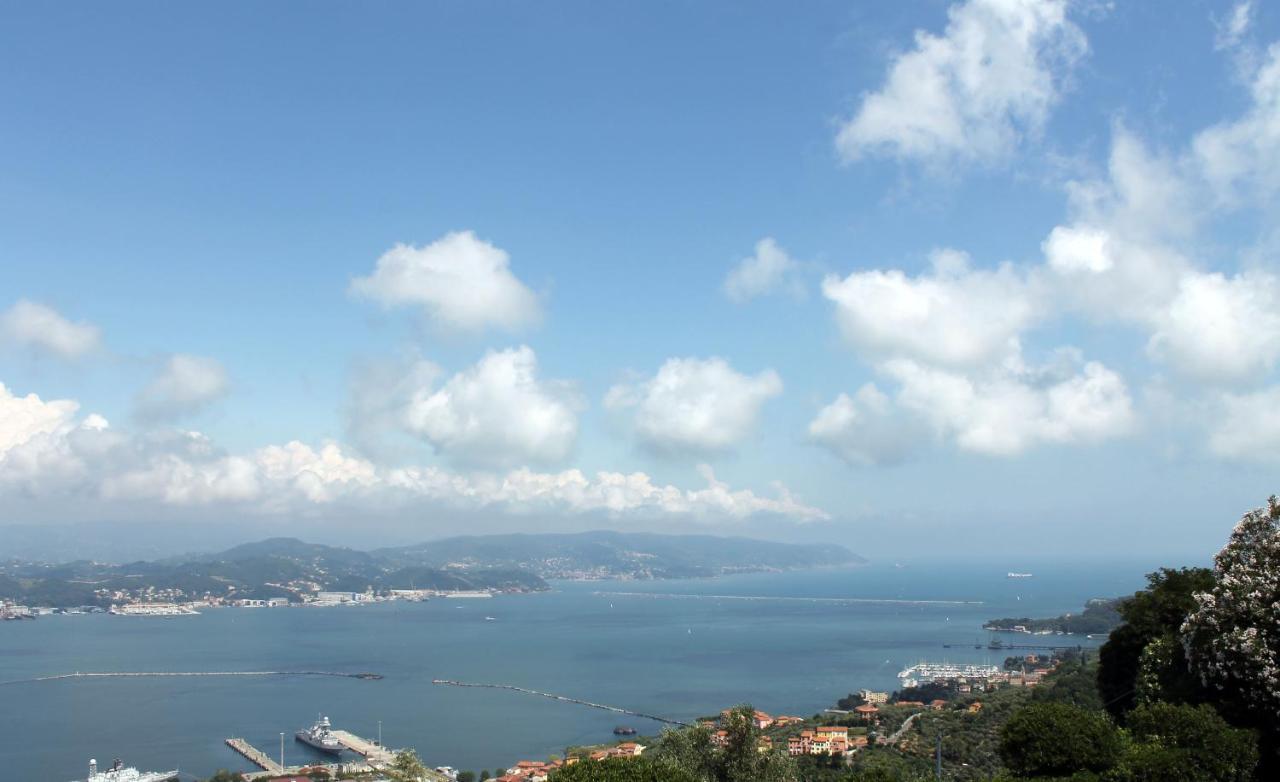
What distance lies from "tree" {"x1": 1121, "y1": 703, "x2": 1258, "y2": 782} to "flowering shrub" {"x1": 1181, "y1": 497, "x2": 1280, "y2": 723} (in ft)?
2.09

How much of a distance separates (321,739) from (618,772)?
3456 centimetres

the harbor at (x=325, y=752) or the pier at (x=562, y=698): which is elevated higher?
the harbor at (x=325, y=752)

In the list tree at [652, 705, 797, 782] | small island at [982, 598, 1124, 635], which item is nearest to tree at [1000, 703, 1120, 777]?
tree at [652, 705, 797, 782]

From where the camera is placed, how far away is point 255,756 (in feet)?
117

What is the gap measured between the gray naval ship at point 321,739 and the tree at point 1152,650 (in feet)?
99.8

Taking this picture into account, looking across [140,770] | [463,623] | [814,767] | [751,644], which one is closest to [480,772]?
[140,770]

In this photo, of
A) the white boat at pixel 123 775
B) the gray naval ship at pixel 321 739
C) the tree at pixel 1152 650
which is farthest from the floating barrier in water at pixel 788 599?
the tree at pixel 1152 650

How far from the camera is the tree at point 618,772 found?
338 inches

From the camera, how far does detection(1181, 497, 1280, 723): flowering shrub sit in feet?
32.6

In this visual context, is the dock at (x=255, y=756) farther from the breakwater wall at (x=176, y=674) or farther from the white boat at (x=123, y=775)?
the breakwater wall at (x=176, y=674)

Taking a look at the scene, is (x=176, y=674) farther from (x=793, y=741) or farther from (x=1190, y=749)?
(x=1190, y=749)

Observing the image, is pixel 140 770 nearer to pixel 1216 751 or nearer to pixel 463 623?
pixel 1216 751

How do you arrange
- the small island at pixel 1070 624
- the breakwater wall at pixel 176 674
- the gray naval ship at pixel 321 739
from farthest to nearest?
the small island at pixel 1070 624 < the breakwater wall at pixel 176 674 < the gray naval ship at pixel 321 739

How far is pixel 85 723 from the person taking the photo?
42.0 meters
